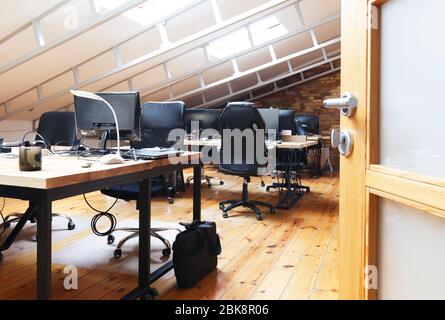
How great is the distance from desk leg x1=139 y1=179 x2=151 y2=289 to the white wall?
402 cm

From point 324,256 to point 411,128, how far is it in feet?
6.67

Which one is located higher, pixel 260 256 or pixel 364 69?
pixel 364 69

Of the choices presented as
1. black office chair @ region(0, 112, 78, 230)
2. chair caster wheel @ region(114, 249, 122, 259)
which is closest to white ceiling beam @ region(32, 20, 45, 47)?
black office chair @ region(0, 112, 78, 230)

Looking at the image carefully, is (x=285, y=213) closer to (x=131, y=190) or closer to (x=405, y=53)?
(x=131, y=190)

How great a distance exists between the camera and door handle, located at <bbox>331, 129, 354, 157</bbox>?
0.98 meters

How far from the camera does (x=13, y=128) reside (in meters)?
5.23

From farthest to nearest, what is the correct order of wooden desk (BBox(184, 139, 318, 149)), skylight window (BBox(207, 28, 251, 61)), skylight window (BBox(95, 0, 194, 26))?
skylight window (BBox(207, 28, 251, 61)) → skylight window (BBox(95, 0, 194, 26)) → wooden desk (BBox(184, 139, 318, 149))

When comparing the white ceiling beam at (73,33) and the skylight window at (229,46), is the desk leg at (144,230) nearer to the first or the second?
the white ceiling beam at (73,33)

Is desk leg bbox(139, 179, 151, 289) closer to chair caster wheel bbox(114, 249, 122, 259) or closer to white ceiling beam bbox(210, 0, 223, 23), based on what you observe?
chair caster wheel bbox(114, 249, 122, 259)

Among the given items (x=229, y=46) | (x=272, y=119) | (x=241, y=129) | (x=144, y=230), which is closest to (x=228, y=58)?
(x=229, y=46)

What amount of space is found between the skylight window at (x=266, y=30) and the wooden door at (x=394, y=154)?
4929 mm

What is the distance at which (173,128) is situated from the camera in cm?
311
